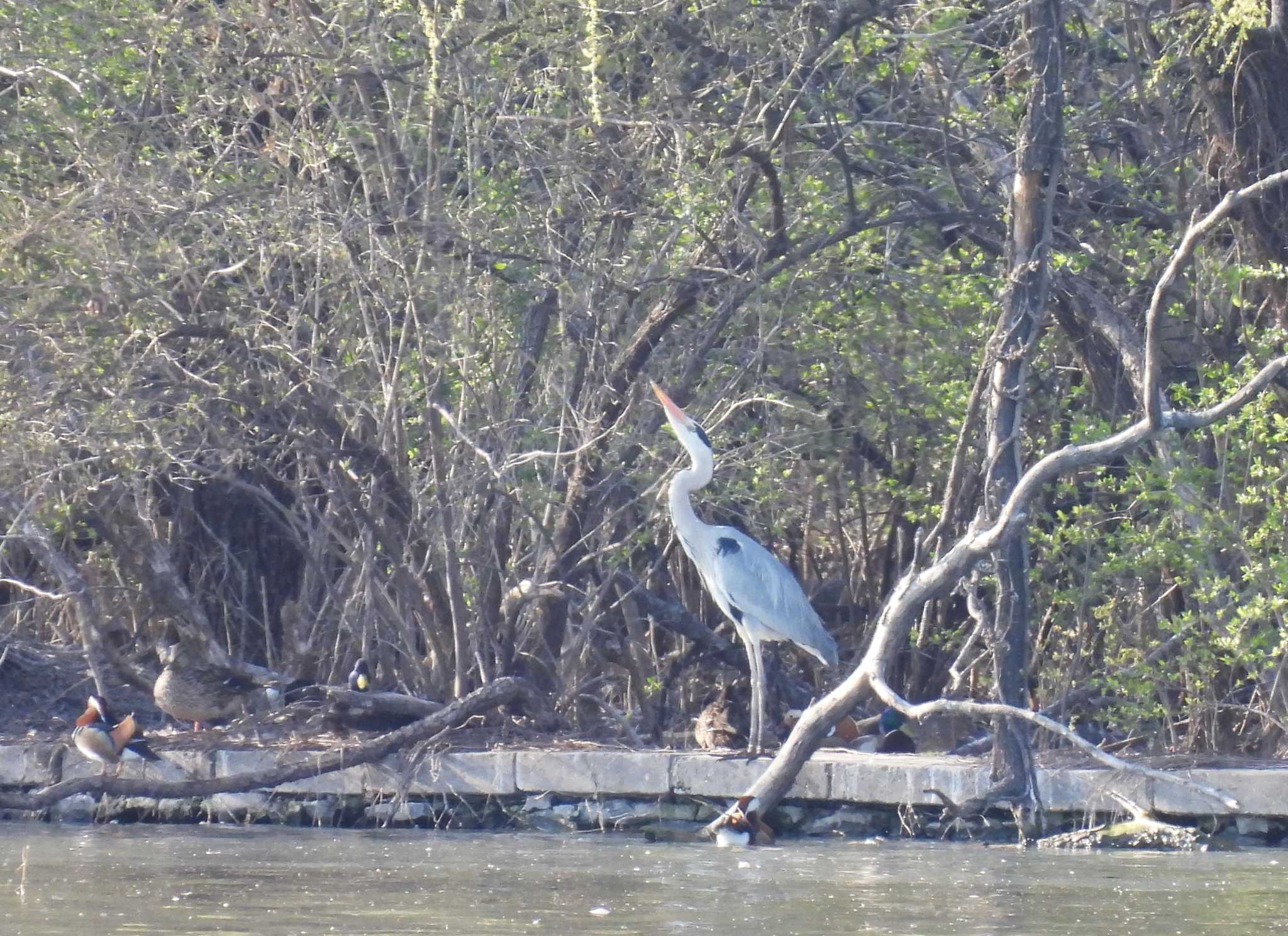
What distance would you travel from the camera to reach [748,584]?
11461 mm

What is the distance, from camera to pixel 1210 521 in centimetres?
1099

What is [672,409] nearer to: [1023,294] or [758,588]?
[758,588]

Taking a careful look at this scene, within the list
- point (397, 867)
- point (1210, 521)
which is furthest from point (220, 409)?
point (1210, 521)

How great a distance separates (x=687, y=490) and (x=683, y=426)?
0.46m

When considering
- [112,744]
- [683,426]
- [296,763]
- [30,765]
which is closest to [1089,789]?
[683,426]

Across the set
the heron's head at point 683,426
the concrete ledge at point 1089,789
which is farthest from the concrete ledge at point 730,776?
the heron's head at point 683,426

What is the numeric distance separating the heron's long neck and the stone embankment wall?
1274 millimetres

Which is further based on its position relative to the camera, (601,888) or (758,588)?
(758,588)

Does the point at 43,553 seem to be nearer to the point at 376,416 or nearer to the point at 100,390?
the point at 100,390

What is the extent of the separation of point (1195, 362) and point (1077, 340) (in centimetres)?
73

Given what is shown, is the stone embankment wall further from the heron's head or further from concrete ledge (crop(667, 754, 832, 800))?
the heron's head

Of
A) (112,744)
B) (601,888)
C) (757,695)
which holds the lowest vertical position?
(601,888)

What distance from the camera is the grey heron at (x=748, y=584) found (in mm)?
11344

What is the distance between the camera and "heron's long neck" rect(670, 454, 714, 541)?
1110 cm
